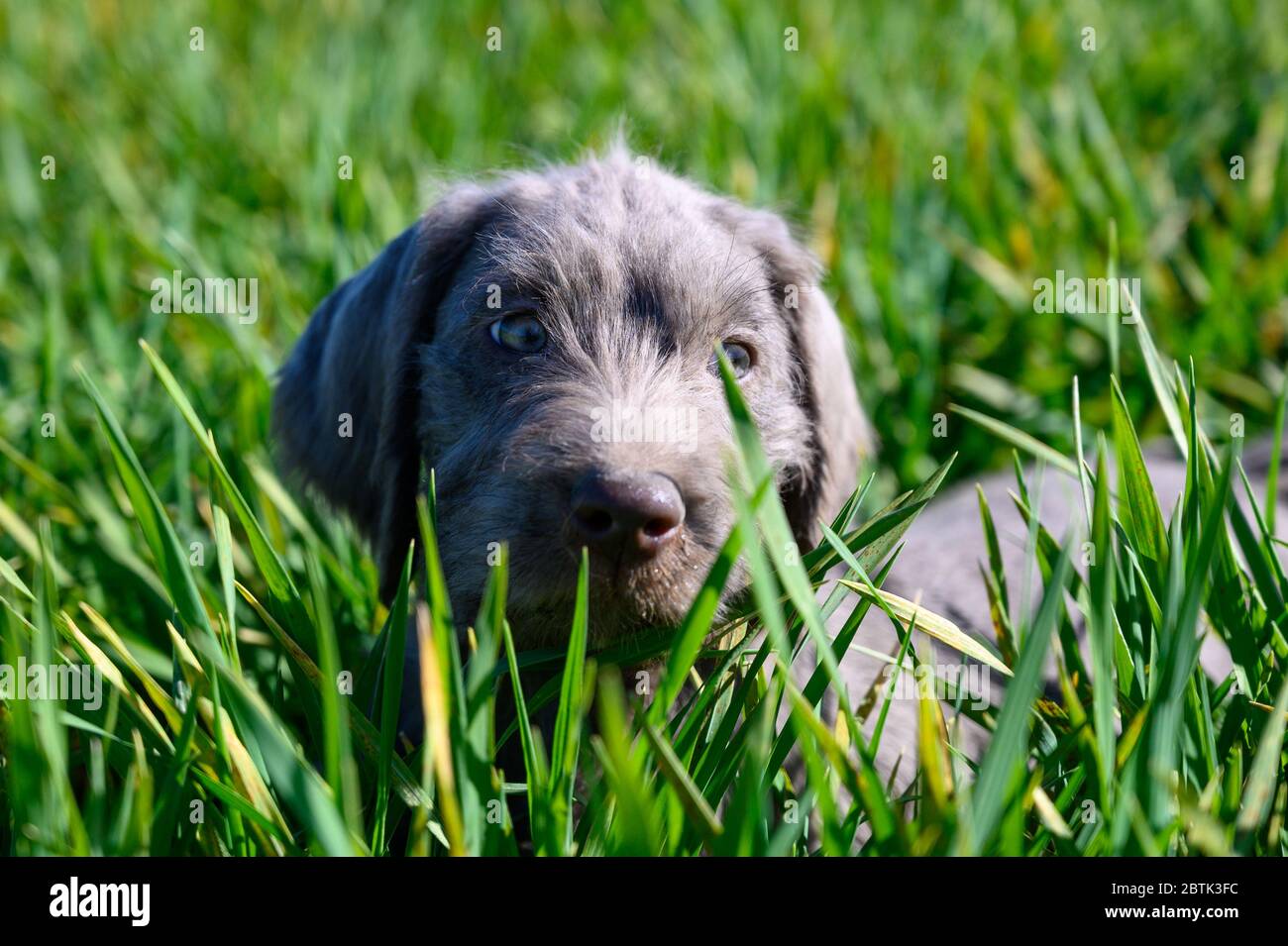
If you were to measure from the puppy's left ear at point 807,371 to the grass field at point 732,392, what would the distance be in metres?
0.28

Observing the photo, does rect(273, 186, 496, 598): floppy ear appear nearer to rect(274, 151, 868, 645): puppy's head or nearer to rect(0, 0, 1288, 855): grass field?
rect(274, 151, 868, 645): puppy's head

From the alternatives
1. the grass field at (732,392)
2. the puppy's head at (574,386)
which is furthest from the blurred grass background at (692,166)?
the puppy's head at (574,386)

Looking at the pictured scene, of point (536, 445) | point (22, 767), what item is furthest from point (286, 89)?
point (22, 767)

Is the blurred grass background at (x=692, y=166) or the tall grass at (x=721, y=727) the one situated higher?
the blurred grass background at (x=692, y=166)

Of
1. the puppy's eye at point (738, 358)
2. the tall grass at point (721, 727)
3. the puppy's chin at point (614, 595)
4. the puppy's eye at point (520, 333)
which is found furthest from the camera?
the puppy's eye at point (738, 358)

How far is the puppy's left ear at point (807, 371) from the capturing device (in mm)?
3283

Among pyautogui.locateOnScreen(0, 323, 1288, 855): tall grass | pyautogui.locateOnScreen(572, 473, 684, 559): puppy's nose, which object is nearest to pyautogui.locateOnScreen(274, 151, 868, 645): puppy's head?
pyautogui.locateOnScreen(572, 473, 684, 559): puppy's nose

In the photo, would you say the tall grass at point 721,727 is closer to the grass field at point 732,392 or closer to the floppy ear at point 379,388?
the grass field at point 732,392

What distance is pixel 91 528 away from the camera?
367 cm

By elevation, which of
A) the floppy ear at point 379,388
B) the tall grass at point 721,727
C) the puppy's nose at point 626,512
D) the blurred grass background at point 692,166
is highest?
the blurred grass background at point 692,166

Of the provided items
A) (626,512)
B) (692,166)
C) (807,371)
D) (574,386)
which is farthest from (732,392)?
(692,166)

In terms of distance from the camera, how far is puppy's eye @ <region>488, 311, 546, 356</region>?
293 centimetres

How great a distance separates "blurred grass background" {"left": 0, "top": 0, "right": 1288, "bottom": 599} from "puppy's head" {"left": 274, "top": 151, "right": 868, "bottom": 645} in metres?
0.74

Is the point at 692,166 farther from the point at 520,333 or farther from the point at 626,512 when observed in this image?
the point at 626,512
